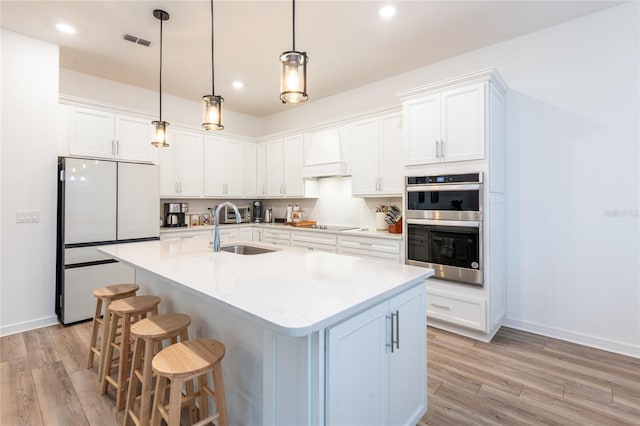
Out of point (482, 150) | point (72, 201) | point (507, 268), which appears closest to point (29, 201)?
point (72, 201)

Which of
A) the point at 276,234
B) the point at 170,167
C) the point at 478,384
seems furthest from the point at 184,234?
the point at 478,384

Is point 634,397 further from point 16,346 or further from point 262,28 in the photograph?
point 16,346

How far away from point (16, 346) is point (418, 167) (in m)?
4.09

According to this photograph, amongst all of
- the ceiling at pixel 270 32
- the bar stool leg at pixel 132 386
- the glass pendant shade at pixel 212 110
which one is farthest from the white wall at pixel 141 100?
Result: the bar stool leg at pixel 132 386

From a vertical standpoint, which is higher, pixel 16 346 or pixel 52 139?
pixel 52 139

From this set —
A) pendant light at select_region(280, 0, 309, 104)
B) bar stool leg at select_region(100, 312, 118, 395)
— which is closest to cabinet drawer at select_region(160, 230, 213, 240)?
bar stool leg at select_region(100, 312, 118, 395)

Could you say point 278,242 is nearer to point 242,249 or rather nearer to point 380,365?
point 242,249

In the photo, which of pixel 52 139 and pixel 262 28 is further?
pixel 52 139

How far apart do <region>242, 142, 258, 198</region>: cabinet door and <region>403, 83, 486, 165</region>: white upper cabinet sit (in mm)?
2978

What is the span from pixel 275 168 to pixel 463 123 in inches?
122

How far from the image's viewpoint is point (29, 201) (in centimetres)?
316

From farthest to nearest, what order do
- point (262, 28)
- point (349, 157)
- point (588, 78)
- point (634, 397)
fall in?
point (349, 157) < point (262, 28) < point (588, 78) < point (634, 397)

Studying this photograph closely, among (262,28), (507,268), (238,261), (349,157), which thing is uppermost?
(262,28)

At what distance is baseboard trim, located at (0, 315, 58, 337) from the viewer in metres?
3.03
